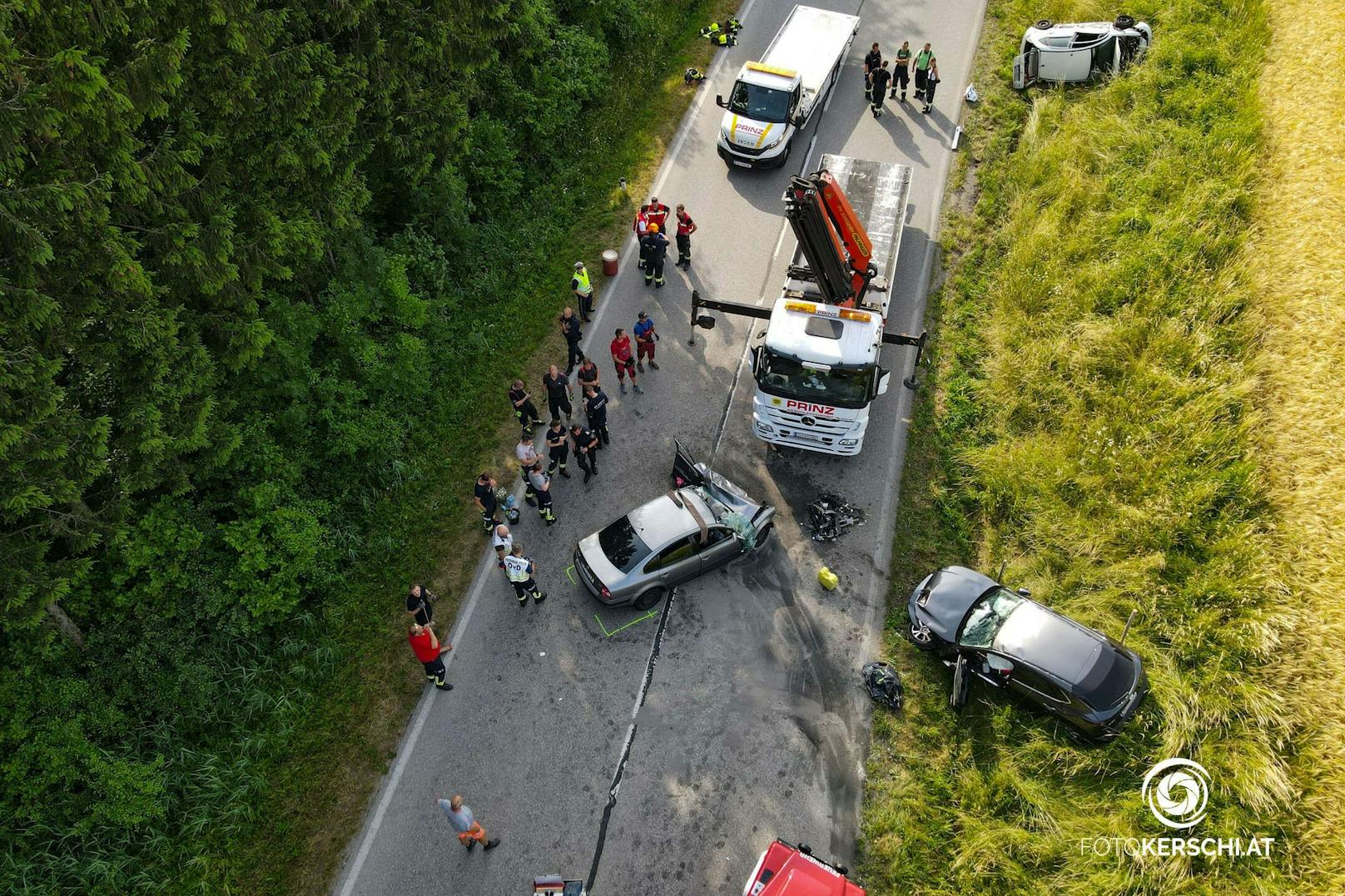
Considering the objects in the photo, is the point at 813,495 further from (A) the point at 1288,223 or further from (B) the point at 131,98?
(B) the point at 131,98

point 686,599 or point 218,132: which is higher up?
point 218,132

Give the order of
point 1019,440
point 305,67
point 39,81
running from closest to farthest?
1. point 39,81
2. point 305,67
3. point 1019,440

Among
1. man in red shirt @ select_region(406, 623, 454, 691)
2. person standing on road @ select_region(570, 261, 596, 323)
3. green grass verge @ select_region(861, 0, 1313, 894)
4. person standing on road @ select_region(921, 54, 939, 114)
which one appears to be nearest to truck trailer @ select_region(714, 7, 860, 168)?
person standing on road @ select_region(921, 54, 939, 114)

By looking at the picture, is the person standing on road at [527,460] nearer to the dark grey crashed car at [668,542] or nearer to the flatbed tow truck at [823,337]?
the dark grey crashed car at [668,542]

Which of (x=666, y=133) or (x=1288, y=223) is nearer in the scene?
(x=1288, y=223)

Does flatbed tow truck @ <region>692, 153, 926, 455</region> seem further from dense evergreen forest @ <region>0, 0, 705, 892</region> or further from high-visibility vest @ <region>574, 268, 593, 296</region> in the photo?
dense evergreen forest @ <region>0, 0, 705, 892</region>

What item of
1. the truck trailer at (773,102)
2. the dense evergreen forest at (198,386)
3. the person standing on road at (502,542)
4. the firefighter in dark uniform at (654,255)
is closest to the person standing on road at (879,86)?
the truck trailer at (773,102)

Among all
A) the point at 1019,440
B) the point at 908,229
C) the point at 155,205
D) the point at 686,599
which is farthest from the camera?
the point at 908,229

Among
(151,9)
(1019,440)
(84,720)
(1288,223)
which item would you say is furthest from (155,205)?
(1288,223)
